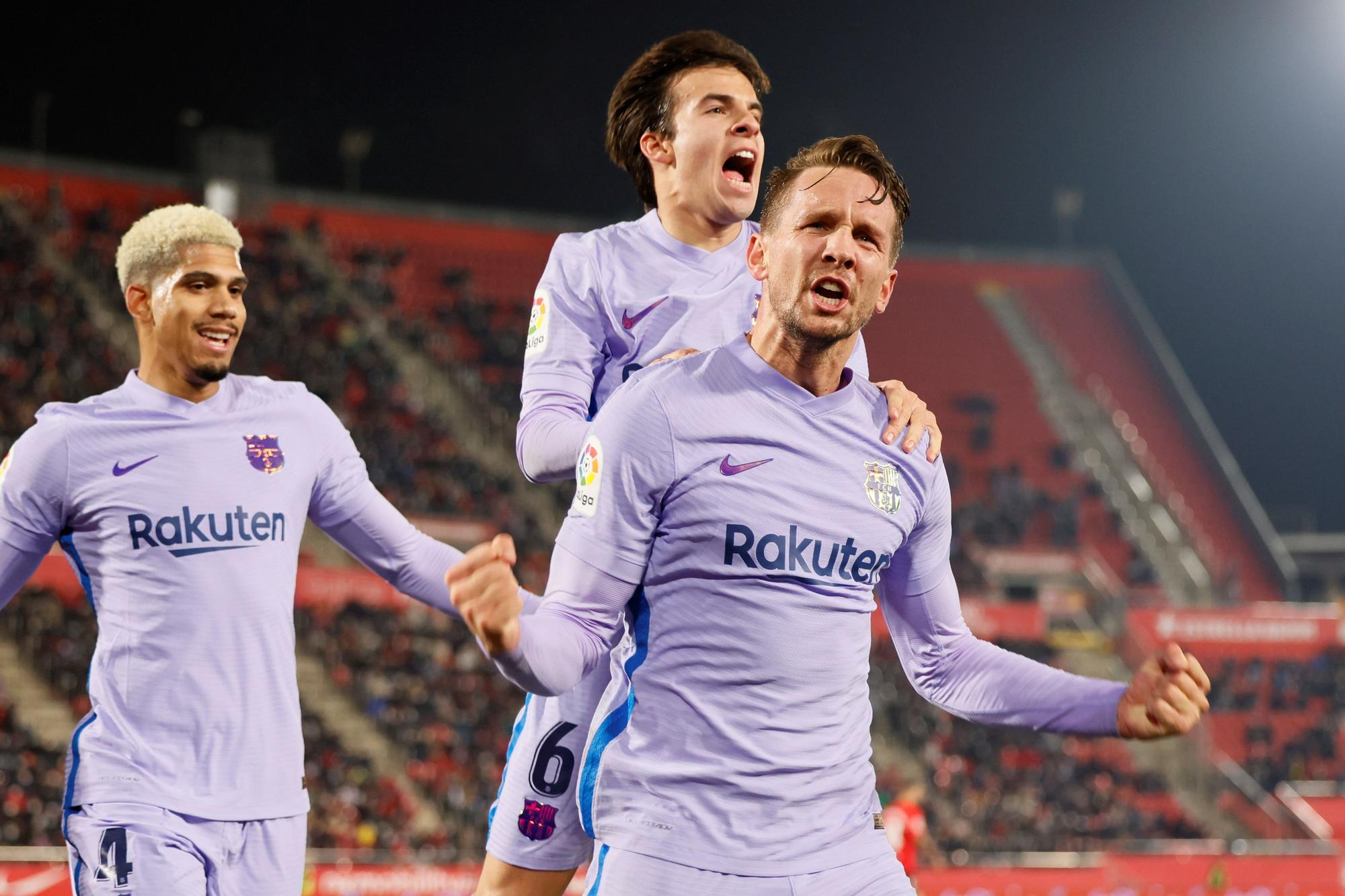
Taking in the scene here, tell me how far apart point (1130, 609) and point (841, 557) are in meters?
24.0

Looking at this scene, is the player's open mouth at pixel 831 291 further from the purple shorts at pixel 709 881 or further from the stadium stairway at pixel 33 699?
the stadium stairway at pixel 33 699

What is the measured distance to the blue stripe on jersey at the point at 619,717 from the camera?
299 cm

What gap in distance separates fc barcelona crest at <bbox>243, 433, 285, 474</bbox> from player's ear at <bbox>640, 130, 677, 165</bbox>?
140 centimetres

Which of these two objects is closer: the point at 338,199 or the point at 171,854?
the point at 171,854

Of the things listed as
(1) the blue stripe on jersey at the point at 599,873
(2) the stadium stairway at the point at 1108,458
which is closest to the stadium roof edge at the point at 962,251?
(2) the stadium stairway at the point at 1108,458

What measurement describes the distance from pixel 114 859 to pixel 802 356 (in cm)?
216

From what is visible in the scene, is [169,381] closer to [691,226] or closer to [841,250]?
[691,226]

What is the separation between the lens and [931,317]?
33.0m

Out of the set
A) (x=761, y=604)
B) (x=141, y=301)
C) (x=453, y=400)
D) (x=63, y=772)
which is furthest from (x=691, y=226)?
(x=453, y=400)

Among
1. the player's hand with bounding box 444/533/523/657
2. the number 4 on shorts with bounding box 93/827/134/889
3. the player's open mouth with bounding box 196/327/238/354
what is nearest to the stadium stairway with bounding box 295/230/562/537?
the player's open mouth with bounding box 196/327/238/354

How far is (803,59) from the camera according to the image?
3134 centimetres

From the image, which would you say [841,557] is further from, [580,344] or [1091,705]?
[580,344]

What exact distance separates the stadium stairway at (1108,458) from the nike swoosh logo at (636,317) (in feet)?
85.3

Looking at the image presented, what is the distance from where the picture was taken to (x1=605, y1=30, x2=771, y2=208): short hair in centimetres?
439
